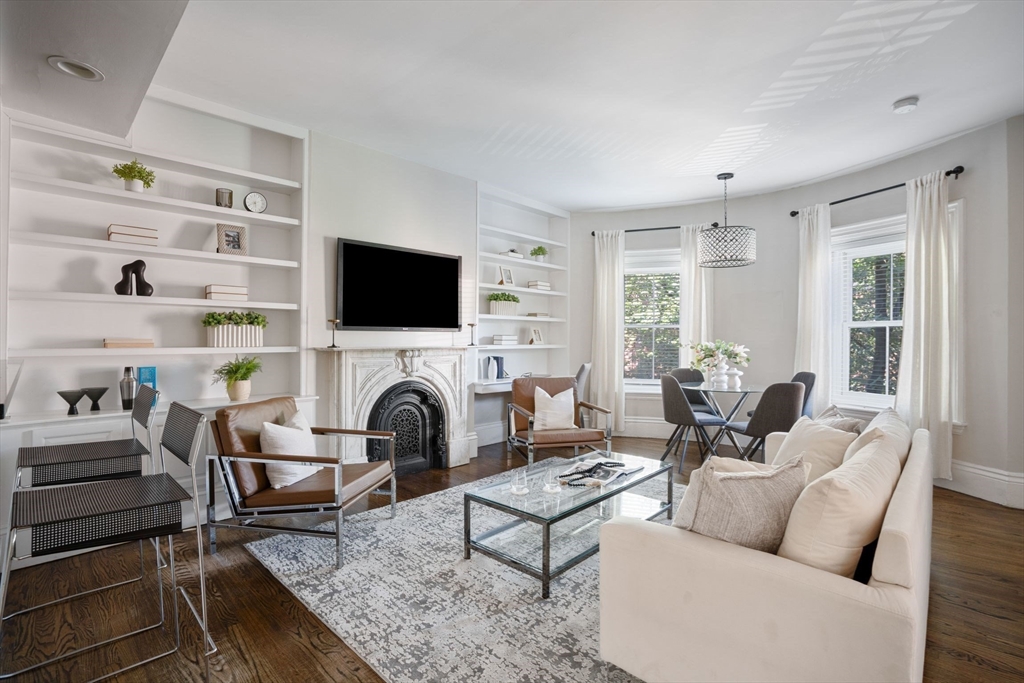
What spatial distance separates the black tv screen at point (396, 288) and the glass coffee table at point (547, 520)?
1973 millimetres

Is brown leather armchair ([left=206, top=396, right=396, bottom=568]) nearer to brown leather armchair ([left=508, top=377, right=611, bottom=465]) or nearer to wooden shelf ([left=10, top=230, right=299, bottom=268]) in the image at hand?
wooden shelf ([left=10, top=230, right=299, bottom=268])

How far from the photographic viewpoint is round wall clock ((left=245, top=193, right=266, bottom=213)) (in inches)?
146

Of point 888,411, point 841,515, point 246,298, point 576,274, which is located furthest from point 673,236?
point 841,515

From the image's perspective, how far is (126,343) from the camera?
3.18 metres

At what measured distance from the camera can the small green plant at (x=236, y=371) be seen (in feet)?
11.4

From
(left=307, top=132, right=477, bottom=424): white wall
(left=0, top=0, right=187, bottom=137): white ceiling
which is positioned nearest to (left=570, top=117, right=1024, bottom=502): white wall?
(left=307, top=132, right=477, bottom=424): white wall

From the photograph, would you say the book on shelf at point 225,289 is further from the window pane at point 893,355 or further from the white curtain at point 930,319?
the window pane at point 893,355

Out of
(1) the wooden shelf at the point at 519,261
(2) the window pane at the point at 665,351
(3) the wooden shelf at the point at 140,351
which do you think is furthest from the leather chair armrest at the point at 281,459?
(2) the window pane at the point at 665,351

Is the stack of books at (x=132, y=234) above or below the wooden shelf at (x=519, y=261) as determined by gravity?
below

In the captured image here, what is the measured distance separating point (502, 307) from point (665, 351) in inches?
84.9

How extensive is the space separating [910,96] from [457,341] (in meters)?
4.02

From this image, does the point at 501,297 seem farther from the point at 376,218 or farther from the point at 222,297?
the point at 222,297

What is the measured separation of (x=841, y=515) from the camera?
1423mm

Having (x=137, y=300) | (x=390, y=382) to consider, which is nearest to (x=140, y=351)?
(x=137, y=300)
